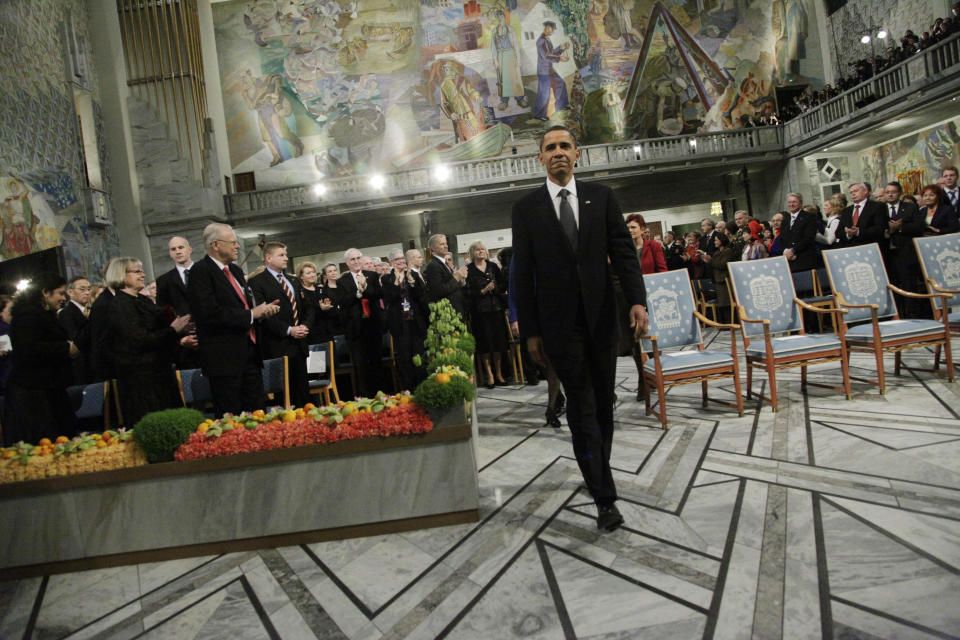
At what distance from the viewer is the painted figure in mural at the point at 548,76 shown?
1625cm

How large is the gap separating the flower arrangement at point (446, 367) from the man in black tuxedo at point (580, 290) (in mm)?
380

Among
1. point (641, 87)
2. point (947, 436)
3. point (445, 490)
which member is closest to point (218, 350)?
point (445, 490)

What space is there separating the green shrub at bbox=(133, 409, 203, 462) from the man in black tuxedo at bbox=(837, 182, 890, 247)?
6.11m

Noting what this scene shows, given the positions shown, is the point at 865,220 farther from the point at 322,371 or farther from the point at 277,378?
the point at 277,378

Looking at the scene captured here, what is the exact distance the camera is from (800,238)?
20.7 feet

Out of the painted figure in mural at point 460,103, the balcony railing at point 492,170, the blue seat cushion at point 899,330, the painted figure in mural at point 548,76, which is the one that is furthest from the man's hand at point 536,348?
the painted figure in mural at point 548,76

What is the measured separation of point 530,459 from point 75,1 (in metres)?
14.5

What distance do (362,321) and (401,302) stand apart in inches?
19.9

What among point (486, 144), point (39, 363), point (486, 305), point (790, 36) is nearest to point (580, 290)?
point (39, 363)

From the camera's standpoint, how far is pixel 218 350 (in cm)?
298

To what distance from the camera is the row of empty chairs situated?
3523 mm

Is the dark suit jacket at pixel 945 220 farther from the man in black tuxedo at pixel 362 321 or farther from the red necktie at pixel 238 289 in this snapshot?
the red necktie at pixel 238 289

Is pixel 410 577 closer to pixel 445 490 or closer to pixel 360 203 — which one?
pixel 445 490

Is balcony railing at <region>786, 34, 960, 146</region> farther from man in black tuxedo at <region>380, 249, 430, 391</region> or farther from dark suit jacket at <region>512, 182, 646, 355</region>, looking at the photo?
dark suit jacket at <region>512, 182, 646, 355</region>
